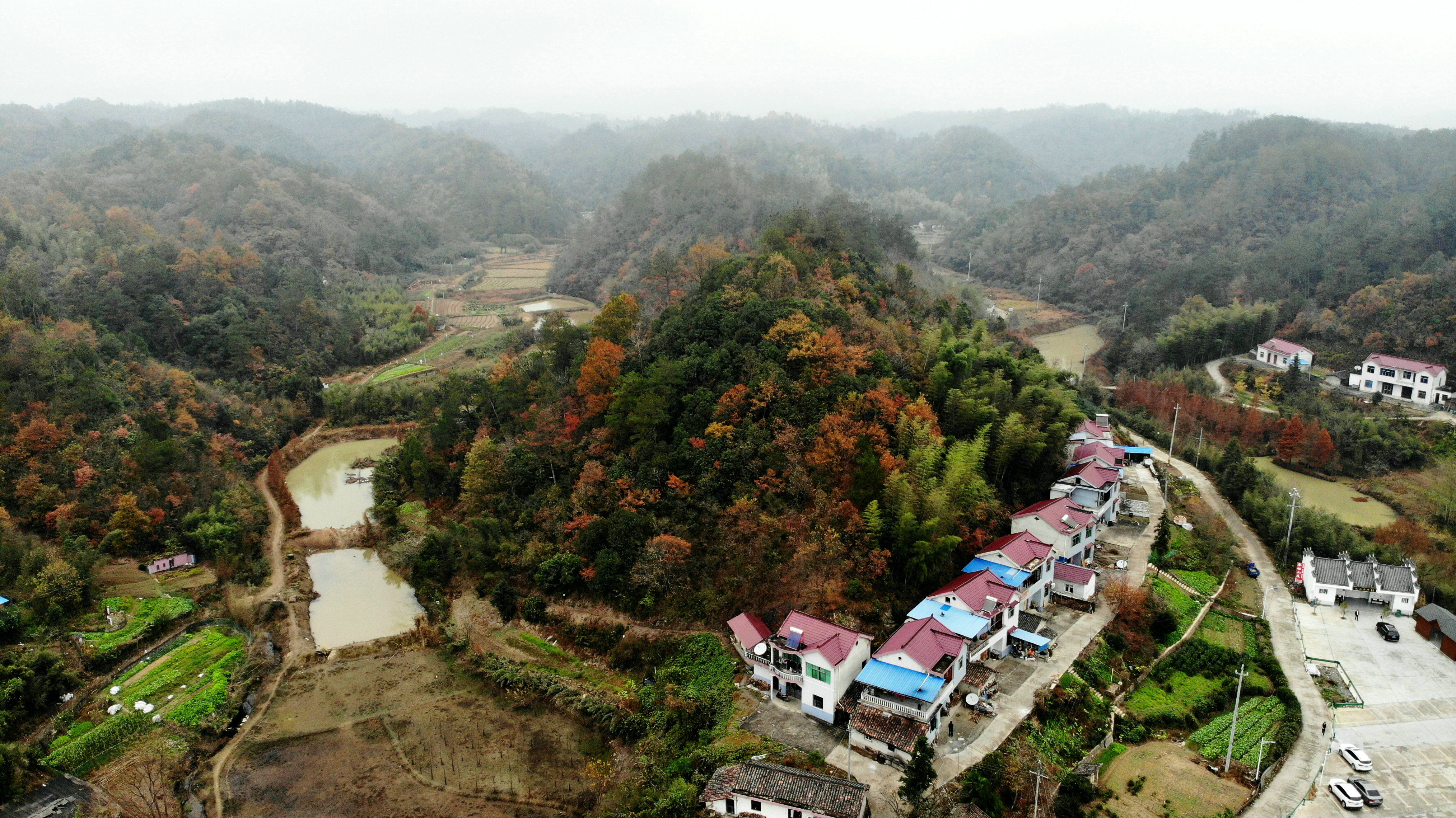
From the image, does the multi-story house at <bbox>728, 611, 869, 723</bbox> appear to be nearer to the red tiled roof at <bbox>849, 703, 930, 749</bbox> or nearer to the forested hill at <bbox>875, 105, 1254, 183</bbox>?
the red tiled roof at <bbox>849, 703, 930, 749</bbox>

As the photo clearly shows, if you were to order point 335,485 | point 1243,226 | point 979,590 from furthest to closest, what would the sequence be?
point 1243,226, point 335,485, point 979,590

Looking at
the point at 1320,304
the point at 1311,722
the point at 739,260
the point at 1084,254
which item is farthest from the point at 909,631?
the point at 1084,254

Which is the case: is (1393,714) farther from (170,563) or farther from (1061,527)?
(170,563)

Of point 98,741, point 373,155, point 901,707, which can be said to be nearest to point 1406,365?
point 901,707

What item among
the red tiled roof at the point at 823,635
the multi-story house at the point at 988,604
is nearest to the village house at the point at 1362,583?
the multi-story house at the point at 988,604

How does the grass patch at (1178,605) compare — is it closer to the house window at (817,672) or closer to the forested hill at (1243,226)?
the house window at (817,672)
